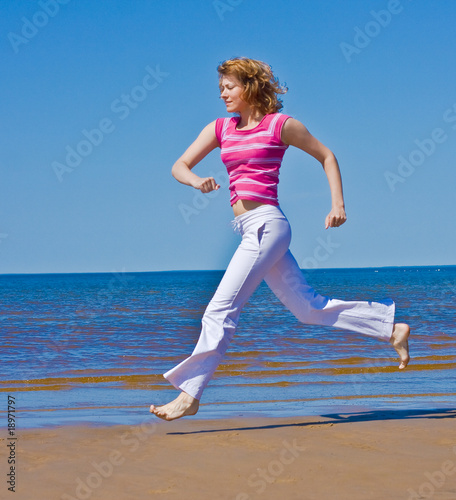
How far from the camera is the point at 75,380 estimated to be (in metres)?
7.34

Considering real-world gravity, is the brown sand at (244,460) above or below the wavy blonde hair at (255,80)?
below

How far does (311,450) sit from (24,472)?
1.37 metres

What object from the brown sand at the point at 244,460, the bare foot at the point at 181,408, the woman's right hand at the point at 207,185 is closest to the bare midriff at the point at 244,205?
the woman's right hand at the point at 207,185

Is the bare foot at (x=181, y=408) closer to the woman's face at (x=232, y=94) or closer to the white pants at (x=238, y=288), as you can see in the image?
the white pants at (x=238, y=288)

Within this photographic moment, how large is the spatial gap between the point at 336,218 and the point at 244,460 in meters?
1.33

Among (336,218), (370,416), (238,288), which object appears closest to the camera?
(336,218)

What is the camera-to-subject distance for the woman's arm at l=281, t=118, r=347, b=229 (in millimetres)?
3705

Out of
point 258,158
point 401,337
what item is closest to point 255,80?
point 258,158

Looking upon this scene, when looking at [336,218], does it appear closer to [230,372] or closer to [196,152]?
[196,152]

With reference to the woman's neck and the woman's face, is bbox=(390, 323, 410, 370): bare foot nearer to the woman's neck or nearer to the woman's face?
the woman's neck

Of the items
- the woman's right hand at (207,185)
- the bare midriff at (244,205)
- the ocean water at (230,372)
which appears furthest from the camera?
the ocean water at (230,372)

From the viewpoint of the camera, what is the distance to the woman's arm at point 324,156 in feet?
12.2

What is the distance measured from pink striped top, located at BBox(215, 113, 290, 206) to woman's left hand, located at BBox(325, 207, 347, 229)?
0.33 m

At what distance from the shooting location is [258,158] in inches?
148
